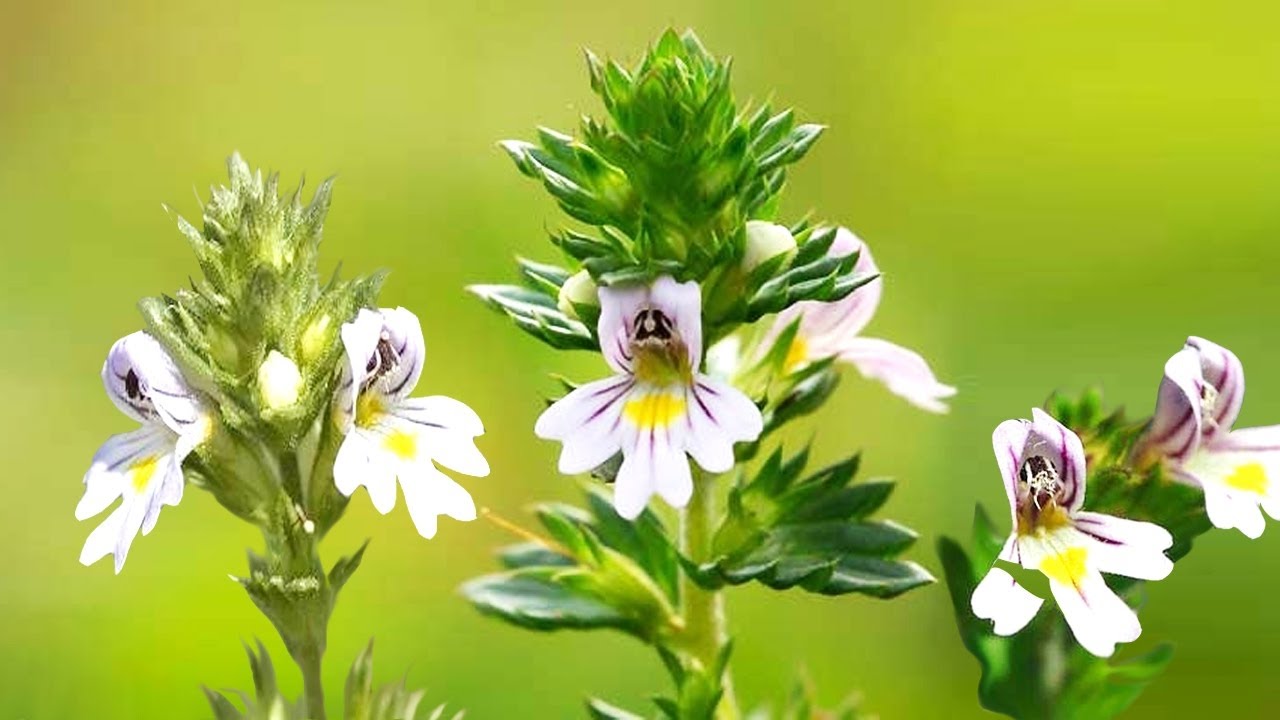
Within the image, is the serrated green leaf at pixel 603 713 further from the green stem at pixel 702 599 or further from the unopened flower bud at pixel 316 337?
the unopened flower bud at pixel 316 337

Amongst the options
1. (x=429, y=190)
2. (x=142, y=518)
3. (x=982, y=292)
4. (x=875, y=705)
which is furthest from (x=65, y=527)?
(x=142, y=518)

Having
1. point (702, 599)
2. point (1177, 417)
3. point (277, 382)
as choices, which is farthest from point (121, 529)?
point (1177, 417)

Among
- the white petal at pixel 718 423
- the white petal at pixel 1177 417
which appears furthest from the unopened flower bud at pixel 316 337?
the white petal at pixel 1177 417

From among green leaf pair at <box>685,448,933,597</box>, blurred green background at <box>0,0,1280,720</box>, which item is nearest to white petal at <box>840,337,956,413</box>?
green leaf pair at <box>685,448,933,597</box>

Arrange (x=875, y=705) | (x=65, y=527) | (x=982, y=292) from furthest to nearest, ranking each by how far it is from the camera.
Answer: (x=982, y=292) → (x=65, y=527) → (x=875, y=705)

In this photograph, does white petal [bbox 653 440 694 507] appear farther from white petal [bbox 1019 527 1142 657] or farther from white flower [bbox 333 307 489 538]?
white petal [bbox 1019 527 1142 657]

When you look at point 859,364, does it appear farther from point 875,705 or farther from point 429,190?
point 429,190
